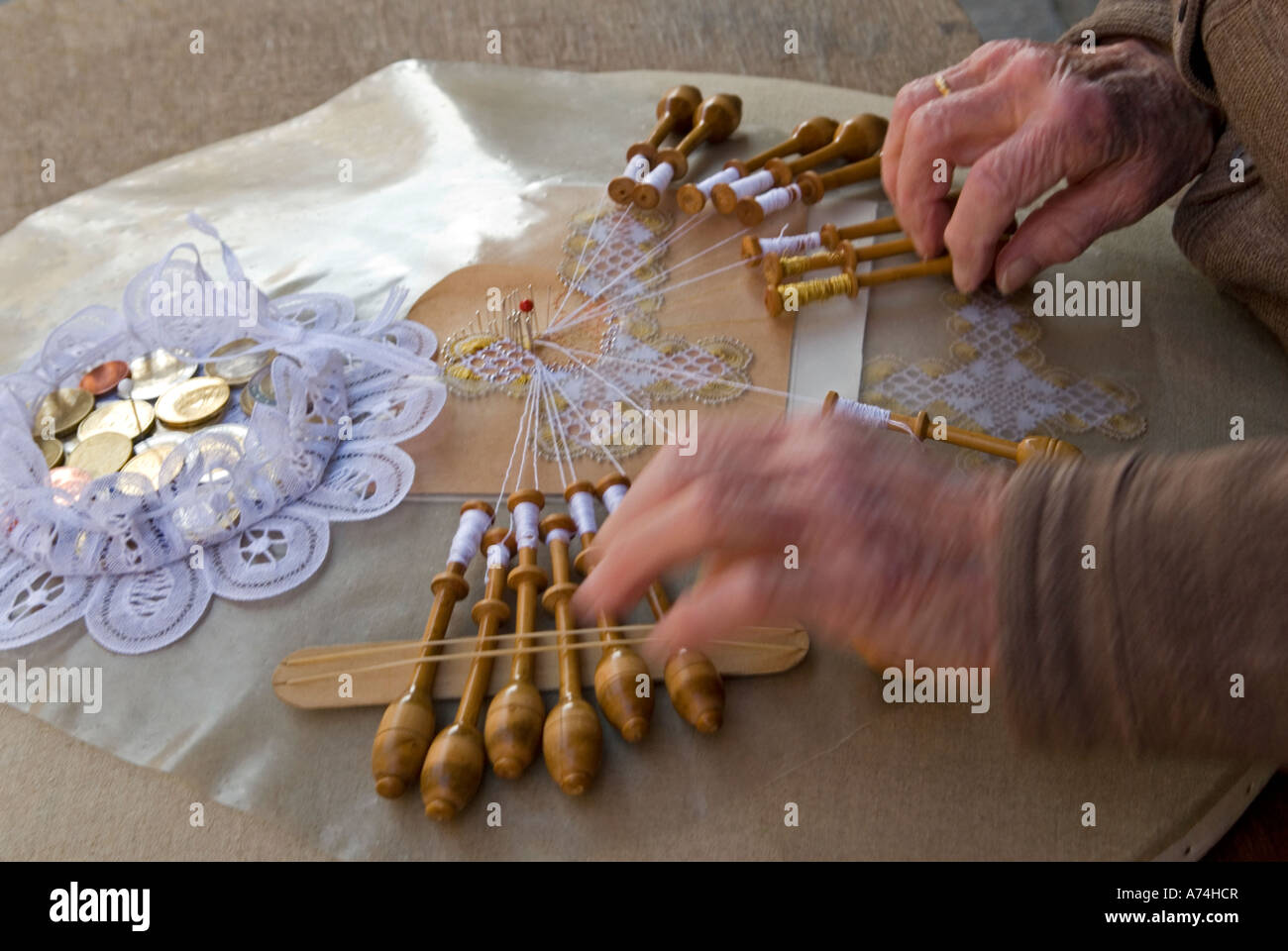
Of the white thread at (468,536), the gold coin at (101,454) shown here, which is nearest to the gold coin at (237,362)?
the gold coin at (101,454)

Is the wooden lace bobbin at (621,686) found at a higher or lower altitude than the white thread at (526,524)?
lower

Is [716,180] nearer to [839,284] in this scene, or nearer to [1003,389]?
[839,284]

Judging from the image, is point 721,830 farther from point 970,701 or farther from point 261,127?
point 261,127

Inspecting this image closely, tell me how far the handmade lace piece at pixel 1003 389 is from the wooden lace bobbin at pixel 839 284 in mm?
75

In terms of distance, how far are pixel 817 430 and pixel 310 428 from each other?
490 millimetres

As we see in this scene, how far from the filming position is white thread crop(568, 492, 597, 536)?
0.90m

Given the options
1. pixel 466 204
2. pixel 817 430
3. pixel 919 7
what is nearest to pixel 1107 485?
pixel 817 430

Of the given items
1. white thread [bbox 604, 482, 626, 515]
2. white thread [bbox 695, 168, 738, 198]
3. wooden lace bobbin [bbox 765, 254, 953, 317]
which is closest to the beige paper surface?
wooden lace bobbin [bbox 765, 254, 953, 317]

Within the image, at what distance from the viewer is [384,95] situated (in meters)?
1.50

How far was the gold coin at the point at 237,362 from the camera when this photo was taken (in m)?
1.05

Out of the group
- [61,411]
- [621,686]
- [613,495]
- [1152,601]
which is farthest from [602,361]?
[1152,601]

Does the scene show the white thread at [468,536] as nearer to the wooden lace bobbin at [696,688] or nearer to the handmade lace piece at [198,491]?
the handmade lace piece at [198,491]

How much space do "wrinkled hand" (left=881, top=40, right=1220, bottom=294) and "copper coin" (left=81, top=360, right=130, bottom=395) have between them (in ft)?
2.62

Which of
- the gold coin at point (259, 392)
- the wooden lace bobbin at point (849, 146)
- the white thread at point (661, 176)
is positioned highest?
the wooden lace bobbin at point (849, 146)
